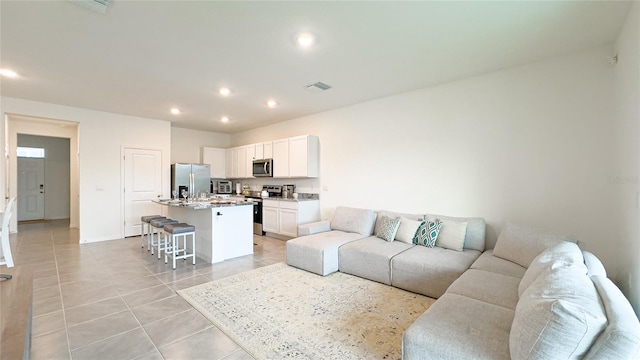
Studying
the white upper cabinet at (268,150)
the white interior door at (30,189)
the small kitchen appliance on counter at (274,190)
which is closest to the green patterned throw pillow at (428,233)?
the small kitchen appliance on counter at (274,190)

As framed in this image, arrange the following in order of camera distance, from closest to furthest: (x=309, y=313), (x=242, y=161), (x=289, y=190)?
1. (x=309, y=313)
2. (x=289, y=190)
3. (x=242, y=161)

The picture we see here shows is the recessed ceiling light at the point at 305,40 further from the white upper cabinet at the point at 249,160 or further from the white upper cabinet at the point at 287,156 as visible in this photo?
the white upper cabinet at the point at 249,160

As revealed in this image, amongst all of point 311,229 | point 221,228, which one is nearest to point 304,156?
point 311,229

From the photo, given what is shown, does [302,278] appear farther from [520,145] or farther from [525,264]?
[520,145]

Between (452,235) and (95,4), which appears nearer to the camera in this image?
(95,4)

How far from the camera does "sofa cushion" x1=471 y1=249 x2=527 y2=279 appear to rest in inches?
104

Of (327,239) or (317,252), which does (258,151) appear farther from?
(317,252)

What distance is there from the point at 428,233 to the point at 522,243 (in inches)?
40.9

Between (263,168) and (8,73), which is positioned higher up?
(8,73)

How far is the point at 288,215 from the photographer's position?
562cm

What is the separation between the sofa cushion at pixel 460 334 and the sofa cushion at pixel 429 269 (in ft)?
3.28

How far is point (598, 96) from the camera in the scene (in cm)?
287

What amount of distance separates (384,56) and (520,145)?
2029 mm

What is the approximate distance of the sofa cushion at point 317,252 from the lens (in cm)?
365
